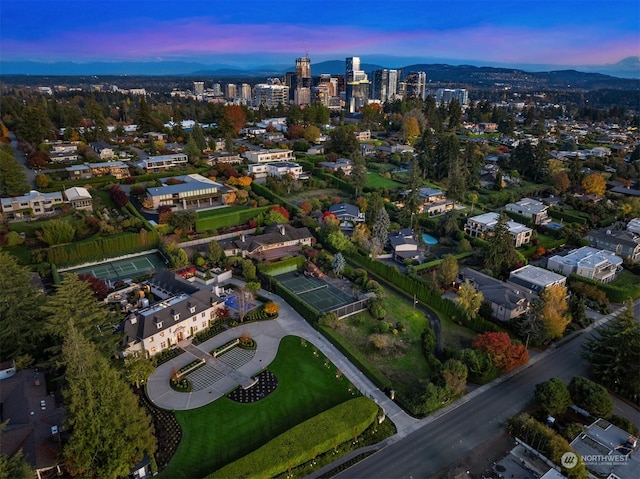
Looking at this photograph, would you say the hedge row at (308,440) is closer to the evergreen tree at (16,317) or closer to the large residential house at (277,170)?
the evergreen tree at (16,317)

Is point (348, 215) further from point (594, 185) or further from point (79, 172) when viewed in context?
point (79, 172)

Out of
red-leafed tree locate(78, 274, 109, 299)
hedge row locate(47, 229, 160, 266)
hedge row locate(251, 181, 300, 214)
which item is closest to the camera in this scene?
red-leafed tree locate(78, 274, 109, 299)

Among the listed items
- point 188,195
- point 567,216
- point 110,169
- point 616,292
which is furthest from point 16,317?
point 567,216

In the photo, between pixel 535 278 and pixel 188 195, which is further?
pixel 188 195

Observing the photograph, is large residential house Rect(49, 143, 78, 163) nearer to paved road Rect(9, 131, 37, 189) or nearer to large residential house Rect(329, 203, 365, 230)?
paved road Rect(9, 131, 37, 189)

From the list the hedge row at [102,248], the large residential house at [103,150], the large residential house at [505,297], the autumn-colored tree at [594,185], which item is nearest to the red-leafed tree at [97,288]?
the hedge row at [102,248]

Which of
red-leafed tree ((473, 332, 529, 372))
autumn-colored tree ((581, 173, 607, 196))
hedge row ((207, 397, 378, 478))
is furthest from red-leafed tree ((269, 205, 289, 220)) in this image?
autumn-colored tree ((581, 173, 607, 196))
